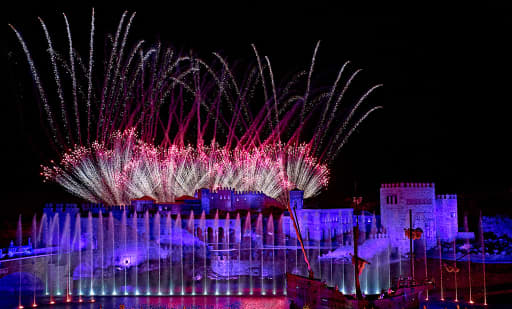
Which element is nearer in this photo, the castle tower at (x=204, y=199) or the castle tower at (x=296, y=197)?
the castle tower at (x=204, y=199)

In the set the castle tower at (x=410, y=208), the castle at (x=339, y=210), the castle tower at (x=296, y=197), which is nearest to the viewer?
the castle tower at (x=410, y=208)

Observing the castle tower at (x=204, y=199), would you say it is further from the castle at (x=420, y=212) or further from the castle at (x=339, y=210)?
the castle at (x=420, y=212)

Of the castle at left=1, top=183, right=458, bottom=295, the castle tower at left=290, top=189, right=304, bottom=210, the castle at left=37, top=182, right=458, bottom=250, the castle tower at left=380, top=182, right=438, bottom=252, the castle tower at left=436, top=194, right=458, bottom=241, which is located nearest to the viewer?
the castle at left=1, top=183, right=458, bottom=295

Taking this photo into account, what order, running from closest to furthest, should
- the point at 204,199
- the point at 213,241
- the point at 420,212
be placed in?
1. the point at 420,212
2. the point at 213,241
3. the point at 204,199

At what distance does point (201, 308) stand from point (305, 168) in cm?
2488

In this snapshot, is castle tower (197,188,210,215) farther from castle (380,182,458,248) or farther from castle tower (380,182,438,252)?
castle tower (380,182,438,252)

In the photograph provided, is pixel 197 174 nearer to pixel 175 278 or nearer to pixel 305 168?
pixel 305 168

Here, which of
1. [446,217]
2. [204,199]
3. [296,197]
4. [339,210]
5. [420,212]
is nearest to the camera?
[420,212]

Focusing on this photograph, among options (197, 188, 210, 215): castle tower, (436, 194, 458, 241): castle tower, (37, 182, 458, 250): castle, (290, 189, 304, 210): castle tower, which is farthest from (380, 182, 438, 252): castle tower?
(197, 188, 210, 215): castle tower

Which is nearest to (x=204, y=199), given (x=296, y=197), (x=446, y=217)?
(x=296, y=197)

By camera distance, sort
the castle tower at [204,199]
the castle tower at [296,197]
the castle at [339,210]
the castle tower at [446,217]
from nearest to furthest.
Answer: the castle at [339,210]
the castle tower at [446,217]
the castle tower at [204,199]
the castle tower at [296,197]

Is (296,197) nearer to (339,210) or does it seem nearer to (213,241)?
(339,210)

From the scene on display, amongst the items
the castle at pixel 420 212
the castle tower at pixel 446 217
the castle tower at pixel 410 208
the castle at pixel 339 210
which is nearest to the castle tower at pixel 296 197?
the castle at pixel 339 210

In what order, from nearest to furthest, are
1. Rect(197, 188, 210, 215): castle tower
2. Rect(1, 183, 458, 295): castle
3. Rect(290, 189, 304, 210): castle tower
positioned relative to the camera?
Rect(1, 183, 458, 295): castle → Rect(197, 188, 210, 215): castle tower → Rect(290, 189, 304, 210): castle tower
